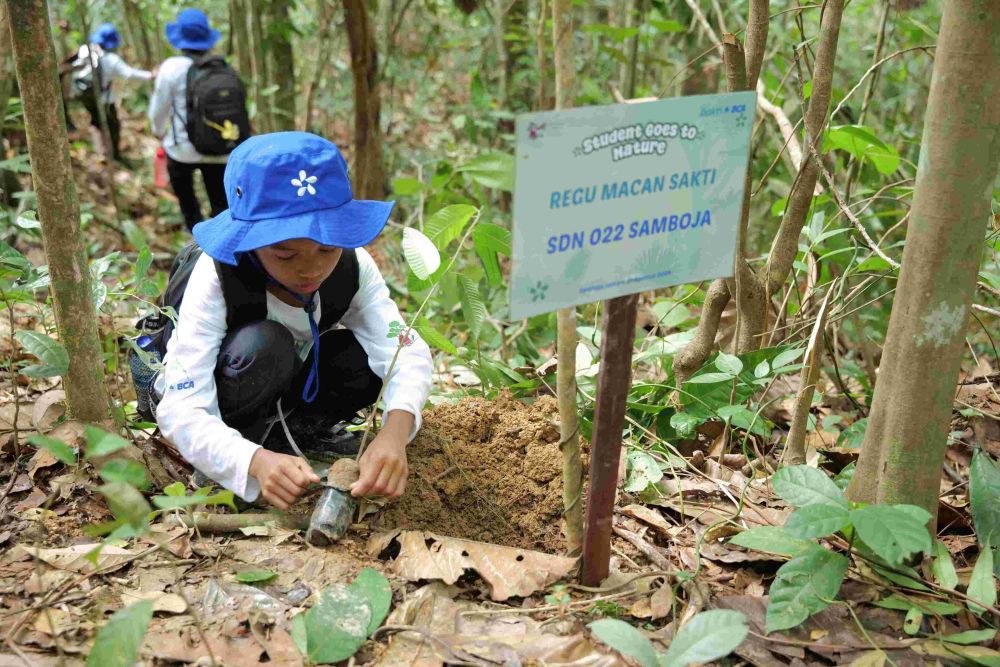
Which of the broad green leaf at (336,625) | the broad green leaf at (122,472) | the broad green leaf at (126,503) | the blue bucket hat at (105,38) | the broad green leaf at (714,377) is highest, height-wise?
the blue bucket hat at (105,38)

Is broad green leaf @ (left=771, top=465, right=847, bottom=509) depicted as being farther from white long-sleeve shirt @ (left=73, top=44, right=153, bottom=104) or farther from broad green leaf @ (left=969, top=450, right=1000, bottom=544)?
white long-sleeve shirt @ (left=73, top=44, right=153, bottom=104)

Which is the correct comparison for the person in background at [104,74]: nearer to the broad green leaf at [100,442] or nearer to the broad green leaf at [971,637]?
the broad green leaf at [100,442]

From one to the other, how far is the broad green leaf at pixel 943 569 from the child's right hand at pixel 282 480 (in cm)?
137

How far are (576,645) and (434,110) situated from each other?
883 centimetres

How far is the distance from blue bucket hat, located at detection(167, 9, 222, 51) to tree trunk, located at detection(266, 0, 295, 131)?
0.60 metres

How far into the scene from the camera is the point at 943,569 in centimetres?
183

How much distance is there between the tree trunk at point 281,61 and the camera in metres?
6.11

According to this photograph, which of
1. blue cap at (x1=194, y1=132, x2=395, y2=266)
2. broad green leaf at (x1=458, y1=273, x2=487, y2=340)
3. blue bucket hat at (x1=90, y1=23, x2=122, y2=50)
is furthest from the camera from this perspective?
blue bucket hat at (x1=90, y1=23, x2=122, y2=50)

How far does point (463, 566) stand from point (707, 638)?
619 mm

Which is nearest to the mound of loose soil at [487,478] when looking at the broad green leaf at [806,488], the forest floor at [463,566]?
the forest floor at [463,566]

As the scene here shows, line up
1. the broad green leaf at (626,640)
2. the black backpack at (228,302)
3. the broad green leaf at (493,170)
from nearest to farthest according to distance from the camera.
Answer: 1. the broad green leaf at (626,640)
2. the black backpack at (228,302)
3. the broad green leaf at (493,170)

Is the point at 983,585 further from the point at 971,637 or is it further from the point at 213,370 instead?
the point at 213,370

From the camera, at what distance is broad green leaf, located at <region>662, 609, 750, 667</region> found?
4.81 feet

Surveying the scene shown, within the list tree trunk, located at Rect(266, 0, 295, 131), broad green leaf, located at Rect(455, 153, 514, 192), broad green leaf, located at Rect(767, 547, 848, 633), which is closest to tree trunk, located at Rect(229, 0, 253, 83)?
tree trunk, located at Rect(266, 0, 295, 131)
